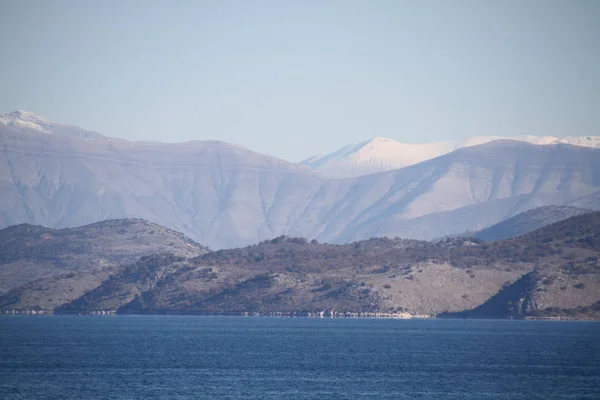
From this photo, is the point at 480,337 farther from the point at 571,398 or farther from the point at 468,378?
the point at 571,398

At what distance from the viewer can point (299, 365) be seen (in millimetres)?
125562

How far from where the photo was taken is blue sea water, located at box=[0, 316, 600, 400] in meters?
98.6

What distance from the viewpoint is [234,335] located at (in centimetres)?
18238

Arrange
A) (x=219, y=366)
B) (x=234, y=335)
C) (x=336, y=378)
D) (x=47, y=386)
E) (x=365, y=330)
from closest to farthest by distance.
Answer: (x=47, y=386) → (x=336, y=378) → (x=219, y=366) → (x=234, y=335) → (x=365, y=330)

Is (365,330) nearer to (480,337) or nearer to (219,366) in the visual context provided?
(480,337)

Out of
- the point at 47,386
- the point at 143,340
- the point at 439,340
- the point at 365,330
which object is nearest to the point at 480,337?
the point at 439,340

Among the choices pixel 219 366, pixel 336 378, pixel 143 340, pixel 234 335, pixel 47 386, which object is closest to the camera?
pixel 47 386

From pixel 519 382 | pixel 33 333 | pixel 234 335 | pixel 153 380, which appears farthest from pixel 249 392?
pixel 33 333

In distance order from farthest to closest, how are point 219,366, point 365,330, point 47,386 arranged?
point 365,330 < point 219,366 < point 47,386

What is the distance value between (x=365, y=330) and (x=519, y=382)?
9224 centimetres

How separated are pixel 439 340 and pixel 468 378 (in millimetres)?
58995

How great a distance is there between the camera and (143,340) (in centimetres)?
16662

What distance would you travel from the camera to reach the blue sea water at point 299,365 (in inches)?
3883

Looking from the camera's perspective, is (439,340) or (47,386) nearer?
(47,386)
